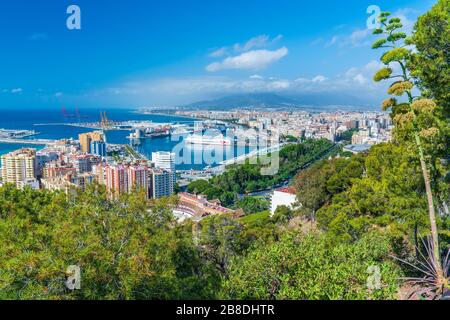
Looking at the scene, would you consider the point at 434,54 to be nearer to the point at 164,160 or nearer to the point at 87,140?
the point at 164,160

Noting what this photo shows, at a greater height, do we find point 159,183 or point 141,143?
point 141,143

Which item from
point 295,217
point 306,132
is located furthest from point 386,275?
point 306,132

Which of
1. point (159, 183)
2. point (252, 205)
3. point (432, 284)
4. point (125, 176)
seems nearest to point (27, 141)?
point (125, 176)

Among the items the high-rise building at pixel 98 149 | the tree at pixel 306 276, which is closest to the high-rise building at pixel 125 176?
the high-rise building at pixel 98 149

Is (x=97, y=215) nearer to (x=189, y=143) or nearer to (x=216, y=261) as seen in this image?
(x=216, y=261)

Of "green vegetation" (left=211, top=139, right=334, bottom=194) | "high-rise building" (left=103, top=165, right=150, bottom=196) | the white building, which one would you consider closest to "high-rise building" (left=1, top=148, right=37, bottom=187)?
"high-rise building" (left=103, top=165, right=150, bottom=196)

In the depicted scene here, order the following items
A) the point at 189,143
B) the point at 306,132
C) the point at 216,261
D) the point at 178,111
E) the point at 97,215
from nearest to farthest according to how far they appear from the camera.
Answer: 1. the point at 97,215
2. the point at 216,261
3. the point at 189,143
4. the point at 306,132
5. the point at 178,111

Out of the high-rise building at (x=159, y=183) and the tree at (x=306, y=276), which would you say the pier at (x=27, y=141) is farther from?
the tree at (x=306, y=276)
